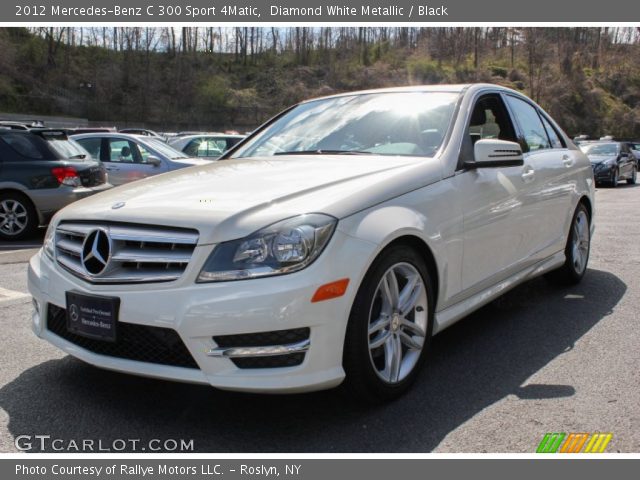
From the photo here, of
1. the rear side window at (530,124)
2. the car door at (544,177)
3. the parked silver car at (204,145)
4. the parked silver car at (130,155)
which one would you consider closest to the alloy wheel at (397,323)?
the car door at (544,177)

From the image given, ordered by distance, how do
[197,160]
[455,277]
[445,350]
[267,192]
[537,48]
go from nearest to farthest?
[267,192], [455,277], [445,350], [197,160], [537,48]

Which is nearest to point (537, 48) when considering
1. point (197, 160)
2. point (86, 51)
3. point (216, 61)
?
point (216, 61)

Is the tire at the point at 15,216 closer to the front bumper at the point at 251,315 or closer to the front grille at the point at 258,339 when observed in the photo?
the front bumper at the point at 251,315

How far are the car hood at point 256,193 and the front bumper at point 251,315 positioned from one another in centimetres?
19

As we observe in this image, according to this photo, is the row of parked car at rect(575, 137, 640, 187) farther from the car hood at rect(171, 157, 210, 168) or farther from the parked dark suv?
the parked dark suv

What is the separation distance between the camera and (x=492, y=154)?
3.84 m

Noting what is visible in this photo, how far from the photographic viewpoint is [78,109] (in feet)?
180

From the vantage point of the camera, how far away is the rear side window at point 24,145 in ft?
30.6

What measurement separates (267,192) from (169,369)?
0.94 m

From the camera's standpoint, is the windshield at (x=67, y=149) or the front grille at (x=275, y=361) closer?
the front grille at (x=275, y=361)

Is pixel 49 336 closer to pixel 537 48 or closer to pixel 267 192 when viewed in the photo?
pixel 267 192

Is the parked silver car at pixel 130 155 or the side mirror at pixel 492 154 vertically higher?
the side mirror at pixel 492 154

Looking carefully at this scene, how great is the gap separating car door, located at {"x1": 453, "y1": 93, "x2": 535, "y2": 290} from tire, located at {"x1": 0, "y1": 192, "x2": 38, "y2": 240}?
7.07m

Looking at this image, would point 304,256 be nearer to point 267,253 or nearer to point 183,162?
point 267,253
